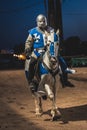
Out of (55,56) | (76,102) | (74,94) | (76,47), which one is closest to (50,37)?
(55,56)

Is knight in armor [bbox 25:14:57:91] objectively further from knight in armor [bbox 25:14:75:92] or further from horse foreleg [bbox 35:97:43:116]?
horse foreleg [bbox 35:97:43:116]

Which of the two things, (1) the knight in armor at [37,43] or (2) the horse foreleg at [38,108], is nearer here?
(1) the knight in armor at [37,43]

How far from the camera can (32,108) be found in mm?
11109

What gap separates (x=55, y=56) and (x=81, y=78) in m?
7.92

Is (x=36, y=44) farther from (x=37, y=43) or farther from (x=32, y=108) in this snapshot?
(x=32, y=108)

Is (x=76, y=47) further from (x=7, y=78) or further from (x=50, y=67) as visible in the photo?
(x=50, y=67)

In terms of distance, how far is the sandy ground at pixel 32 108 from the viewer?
898 cm

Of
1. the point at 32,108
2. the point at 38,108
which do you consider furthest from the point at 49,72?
the point at 32,108

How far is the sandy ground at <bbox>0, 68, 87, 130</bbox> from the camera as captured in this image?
8.98 meters

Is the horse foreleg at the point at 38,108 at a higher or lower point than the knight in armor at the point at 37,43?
lower

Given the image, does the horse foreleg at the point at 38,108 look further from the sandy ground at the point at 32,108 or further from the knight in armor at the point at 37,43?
the knight in armor at the point at 37,43

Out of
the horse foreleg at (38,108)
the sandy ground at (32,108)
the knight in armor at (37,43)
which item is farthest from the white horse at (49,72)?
the horse foreleg at (38,108)

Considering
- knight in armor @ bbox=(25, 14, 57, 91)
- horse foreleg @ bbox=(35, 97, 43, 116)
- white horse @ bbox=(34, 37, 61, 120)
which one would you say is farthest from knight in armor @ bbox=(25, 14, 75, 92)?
horse foreleg @ bbox=(35, 97, 43, 116)

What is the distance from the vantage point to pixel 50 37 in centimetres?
932
